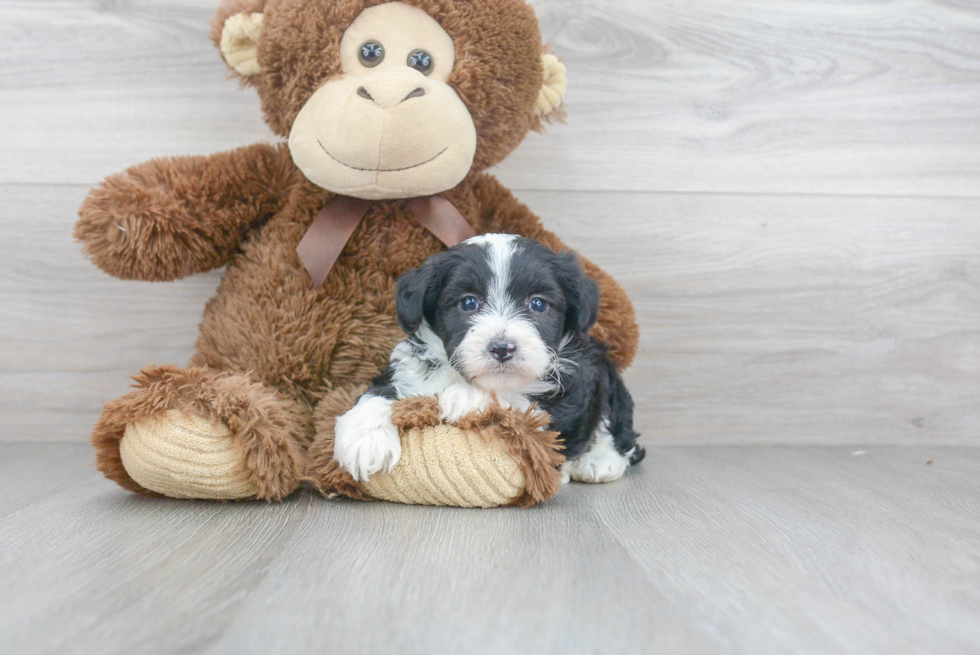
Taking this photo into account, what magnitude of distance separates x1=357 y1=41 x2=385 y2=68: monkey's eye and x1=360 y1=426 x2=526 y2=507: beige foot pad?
82 cm

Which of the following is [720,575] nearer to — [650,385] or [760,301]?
[650,385]

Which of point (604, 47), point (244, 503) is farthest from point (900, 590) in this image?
point (604, 47)

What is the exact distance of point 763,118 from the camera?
2264 millimetres

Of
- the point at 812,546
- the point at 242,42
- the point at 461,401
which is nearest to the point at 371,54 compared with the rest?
the point at 242,42

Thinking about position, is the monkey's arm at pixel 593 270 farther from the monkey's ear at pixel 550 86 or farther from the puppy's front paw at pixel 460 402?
the puppy's front paw at pixel 460 402

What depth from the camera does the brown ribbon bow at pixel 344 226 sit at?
171 centimetres

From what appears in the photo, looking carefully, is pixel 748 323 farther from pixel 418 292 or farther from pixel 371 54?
pixel 371 54

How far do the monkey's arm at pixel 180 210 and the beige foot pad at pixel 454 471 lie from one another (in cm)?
73

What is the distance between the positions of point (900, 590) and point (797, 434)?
4.43ft

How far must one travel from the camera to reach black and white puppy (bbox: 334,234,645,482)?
1.43 meters

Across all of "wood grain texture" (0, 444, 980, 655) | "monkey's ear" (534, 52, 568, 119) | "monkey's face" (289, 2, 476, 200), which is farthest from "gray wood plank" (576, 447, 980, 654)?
"monkey's ear" (534, 52, 568, 119)

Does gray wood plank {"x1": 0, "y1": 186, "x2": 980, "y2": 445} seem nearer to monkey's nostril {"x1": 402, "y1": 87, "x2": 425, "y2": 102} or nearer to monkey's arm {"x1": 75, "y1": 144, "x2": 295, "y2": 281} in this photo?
monkey's arm {"x1": 75, "y1": 144, "x2": 295, "y2": 281}

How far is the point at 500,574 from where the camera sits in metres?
1.09

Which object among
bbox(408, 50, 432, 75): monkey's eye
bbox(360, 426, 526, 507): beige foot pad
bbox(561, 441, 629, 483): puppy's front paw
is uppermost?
bbox(408, 50, 432, 75): monkey's eye
